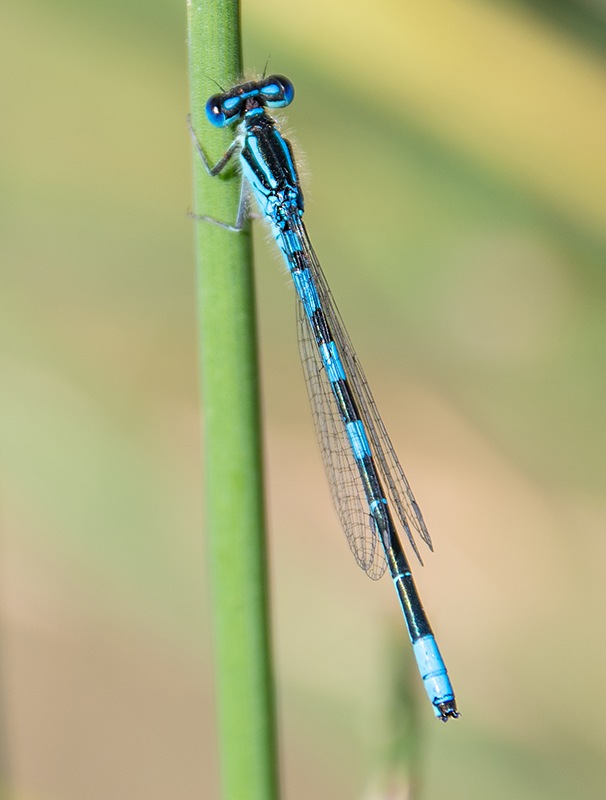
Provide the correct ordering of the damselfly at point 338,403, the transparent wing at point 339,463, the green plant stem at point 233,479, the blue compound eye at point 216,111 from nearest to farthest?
1. the green plant stem at point 233,479
2. the blue compound eye at point 216,111
3. the damselfly at point 338,403
4. the transparent wing at point 339,463

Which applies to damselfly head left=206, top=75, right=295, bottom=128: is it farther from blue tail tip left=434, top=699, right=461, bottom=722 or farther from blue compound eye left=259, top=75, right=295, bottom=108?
blue tail tip left=434, top=699, right=461, bottom=722

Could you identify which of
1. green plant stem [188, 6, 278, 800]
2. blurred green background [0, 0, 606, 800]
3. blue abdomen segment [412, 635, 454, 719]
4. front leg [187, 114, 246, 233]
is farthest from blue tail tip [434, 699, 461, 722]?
front leg [187, 114, 246, 233]

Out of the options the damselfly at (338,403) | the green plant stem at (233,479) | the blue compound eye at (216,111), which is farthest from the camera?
the damselfly at (338,403)

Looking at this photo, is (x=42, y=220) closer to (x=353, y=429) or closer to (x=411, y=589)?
(x=353, y=429)

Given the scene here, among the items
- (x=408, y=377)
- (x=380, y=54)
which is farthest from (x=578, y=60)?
(x=408, y=377)

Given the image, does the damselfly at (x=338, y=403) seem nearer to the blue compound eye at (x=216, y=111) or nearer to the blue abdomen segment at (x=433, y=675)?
the blue abdomen segment at (x=433, y=675)

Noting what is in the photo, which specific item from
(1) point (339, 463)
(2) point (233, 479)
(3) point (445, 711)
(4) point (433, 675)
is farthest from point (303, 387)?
(2) point (233, 479)

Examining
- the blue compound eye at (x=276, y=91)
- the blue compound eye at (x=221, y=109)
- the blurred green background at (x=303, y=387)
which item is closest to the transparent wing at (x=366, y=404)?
the blurred green background at (x=303, y=387)
